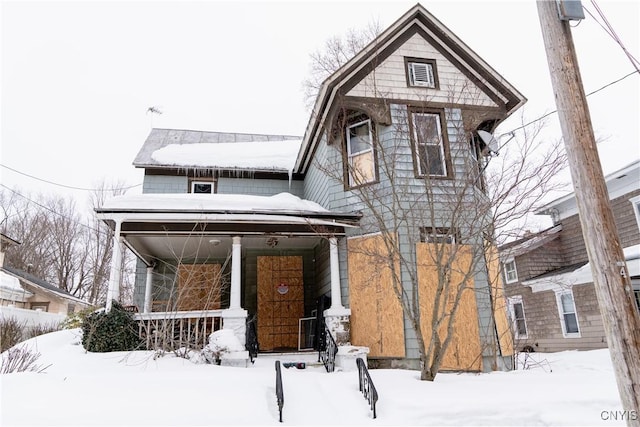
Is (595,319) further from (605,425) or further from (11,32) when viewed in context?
(11,32)

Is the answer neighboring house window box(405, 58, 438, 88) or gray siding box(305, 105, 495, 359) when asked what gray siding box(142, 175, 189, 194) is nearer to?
gray siding box(305, 105, 495, 359)

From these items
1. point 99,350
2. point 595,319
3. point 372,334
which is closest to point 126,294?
point 99,350

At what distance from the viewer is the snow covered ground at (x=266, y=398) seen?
4.40 m

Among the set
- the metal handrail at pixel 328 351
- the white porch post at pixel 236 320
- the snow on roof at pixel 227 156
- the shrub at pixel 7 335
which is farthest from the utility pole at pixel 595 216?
the snow on roof at pixel 227 156

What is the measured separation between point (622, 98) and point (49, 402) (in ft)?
41.6

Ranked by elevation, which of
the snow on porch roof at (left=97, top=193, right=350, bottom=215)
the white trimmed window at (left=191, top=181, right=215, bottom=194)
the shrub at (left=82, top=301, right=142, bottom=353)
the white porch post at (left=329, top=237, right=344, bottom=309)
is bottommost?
the shrub at (left=82, top=301, right=142, bottom=353)

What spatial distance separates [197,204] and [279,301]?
4067mm

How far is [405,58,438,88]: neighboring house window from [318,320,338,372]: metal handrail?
6101 mm

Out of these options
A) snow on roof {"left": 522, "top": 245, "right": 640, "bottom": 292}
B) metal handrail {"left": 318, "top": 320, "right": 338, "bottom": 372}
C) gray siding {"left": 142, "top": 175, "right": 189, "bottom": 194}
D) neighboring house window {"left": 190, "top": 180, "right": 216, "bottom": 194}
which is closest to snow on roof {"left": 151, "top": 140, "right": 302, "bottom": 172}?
gray siding {"left": 142, "top": 175, "right": 189, "bottom": 194}

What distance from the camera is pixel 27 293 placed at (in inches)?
958

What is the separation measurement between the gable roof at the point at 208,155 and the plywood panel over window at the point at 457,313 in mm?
5957

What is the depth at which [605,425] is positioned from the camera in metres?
4.83

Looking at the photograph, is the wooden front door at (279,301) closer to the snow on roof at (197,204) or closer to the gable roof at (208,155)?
the snow on roof at (197,204)

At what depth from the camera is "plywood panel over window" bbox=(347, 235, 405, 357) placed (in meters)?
8.22
